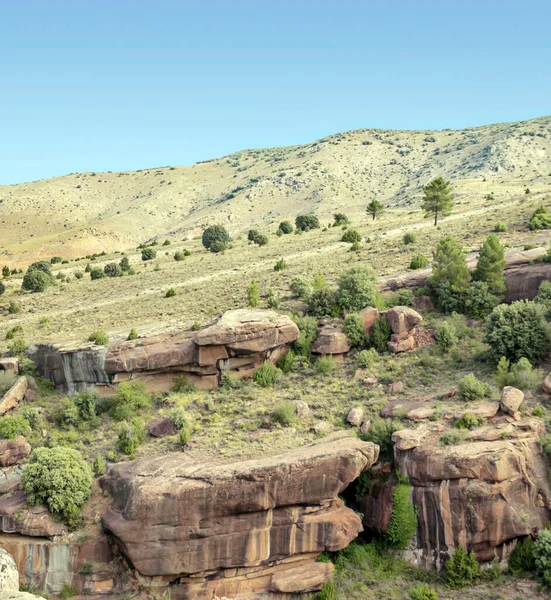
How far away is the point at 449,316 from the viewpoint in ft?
118

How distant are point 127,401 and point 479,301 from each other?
23.1m

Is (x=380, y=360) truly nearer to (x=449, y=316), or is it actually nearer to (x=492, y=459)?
(x=449, y=316)

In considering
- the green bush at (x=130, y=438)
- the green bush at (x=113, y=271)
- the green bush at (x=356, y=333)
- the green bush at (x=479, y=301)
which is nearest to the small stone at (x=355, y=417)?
the green bush at (x=356, y=333)

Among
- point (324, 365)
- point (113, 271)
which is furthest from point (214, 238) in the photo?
point (324, 365)

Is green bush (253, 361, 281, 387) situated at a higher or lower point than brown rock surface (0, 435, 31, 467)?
higher

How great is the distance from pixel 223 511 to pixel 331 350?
1444 cm

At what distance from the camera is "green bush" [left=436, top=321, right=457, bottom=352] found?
3256 centimetres

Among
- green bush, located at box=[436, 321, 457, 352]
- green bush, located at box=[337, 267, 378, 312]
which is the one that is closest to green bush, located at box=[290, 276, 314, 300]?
green bush, located at box=[337, 267, 378, 312]

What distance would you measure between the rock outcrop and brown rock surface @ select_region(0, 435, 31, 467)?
21.2ft

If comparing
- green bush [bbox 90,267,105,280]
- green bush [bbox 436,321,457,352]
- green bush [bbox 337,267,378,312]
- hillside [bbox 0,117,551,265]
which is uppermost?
hillside [bbox 0,117,551,265]

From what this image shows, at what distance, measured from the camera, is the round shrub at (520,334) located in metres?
29.2

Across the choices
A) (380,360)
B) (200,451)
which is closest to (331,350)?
(380,360)

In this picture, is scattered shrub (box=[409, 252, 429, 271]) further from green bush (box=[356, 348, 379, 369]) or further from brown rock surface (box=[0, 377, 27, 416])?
brown rock surface (box=[0, 377, 27, 416])

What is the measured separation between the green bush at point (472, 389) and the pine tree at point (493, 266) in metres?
11.2
